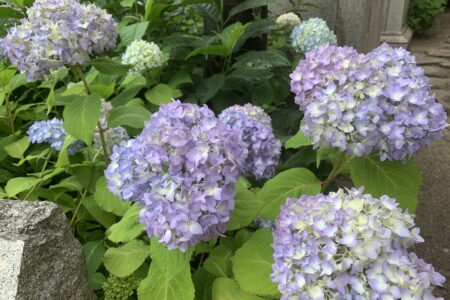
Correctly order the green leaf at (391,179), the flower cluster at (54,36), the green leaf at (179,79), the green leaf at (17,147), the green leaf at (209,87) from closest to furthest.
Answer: the green leaf at (391,179) < the flower cluster at (54,36) < the green leaf at (17,147) < the green leaf at (209,87) < the green leaf at (179,79)

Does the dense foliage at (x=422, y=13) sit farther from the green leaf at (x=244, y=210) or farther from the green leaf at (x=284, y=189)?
the green leaf at (x=244, y=210)

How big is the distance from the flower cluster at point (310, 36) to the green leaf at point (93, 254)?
1657mm

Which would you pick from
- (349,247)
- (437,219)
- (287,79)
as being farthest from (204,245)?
(437,219)

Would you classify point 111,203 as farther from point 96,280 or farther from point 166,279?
point 166,279

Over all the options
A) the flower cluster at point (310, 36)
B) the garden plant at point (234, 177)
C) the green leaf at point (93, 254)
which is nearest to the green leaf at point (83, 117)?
the garden plant at point (234, 177)

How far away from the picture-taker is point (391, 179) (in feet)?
4.49

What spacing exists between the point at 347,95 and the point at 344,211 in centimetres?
35

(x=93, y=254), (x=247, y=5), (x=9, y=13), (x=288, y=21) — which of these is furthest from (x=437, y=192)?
(x=9, y=13)

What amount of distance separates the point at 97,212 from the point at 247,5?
138 centimetres

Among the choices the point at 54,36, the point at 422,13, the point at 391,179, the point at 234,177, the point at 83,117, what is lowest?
the point at 422,13

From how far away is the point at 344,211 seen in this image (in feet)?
3.36

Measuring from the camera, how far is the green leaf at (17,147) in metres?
2.04

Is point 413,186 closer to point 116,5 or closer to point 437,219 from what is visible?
→ point 116,5

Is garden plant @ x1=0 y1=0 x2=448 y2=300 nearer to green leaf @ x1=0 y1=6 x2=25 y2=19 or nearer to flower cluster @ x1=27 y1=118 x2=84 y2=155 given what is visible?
flower cluster @ x1=27 y1=118 x2=84 y2=155
